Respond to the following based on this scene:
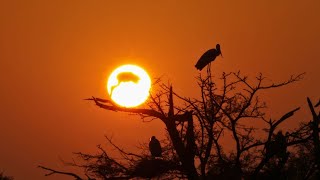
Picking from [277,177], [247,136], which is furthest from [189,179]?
[247,136]

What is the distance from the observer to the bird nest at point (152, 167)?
28.9ft

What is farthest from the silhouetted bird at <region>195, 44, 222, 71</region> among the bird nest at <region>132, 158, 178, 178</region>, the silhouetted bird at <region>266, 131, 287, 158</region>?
the bird nest at <region>132, 158, 178, 178</region>

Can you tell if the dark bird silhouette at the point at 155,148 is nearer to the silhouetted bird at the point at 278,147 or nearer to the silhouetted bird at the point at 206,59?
the silhouetted bird at the point at 206,59

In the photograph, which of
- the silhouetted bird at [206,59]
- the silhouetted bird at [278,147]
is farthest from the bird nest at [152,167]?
the silhouetted bird at [206,59]

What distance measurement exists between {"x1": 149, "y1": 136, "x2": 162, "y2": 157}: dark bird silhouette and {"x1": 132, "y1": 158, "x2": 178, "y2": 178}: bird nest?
860 millimetres

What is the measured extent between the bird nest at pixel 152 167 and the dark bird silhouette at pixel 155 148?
860 millimetres

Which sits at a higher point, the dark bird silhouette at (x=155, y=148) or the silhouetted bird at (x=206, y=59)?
the silhouetted bird at (x=206, y=59)

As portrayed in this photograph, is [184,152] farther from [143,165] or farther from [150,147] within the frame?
[150,147]

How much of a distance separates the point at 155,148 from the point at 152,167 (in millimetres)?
1457

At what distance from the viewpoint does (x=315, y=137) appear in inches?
296

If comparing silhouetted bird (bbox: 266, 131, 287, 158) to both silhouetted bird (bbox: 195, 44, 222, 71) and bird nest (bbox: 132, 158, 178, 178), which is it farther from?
silhouetted bird (bbox: 195, 44, 222, 71)

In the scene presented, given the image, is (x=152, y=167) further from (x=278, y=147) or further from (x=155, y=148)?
(x=278, y=147)

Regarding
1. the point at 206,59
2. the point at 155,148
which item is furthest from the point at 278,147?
the point at 206,59

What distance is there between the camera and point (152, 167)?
8.89 meters
